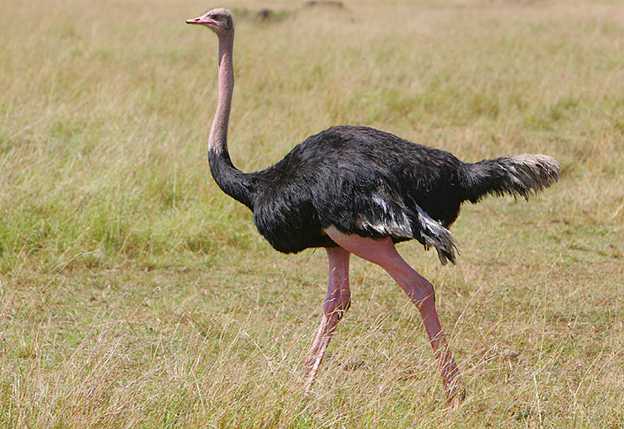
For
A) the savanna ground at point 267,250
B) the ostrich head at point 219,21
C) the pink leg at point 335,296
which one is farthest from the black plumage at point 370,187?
the ostrich head at point 219,21

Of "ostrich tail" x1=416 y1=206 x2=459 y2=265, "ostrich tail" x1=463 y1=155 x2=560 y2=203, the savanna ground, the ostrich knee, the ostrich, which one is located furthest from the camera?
the ostrich knee

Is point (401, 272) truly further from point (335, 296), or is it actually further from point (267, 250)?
point (267, 250)

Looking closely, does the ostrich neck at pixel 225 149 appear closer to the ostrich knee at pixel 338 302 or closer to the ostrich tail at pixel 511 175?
the ostrich knee at pixel 338 302

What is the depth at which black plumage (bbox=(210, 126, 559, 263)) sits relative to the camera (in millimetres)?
3959

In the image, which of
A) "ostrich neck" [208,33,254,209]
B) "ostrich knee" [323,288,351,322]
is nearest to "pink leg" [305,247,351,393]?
"ostrich knee" [323,288,351,322]

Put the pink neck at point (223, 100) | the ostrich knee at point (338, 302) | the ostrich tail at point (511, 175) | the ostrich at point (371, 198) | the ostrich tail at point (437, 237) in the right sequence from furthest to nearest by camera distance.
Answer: the pink neck at point (223, 100) < the ostrich knee at point (338, 302) < the ostrich tail at point (511, 175) < the ostrich at point (371, 198) < the ostrich tail at point (437, 237)

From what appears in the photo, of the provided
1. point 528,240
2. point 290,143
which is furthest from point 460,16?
point 528,240

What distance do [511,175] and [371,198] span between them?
60 cm

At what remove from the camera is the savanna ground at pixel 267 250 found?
3492mm

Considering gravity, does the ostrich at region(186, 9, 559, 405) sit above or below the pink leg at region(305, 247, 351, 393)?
above

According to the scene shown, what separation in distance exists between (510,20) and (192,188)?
11694 mm

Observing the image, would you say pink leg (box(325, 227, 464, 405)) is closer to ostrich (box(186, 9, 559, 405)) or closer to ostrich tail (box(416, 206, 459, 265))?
ostrich (box(186, 9, 559, 405))

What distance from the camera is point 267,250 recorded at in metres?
6.30

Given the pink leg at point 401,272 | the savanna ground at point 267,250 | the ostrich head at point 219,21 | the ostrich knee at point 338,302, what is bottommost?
the savanna ground at point 267,250
